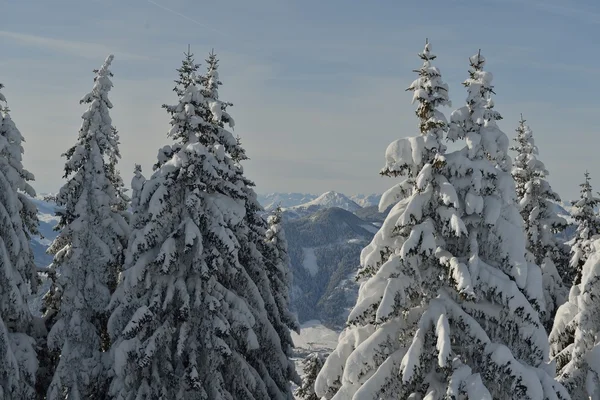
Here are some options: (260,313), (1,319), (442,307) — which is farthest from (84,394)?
(442,307)

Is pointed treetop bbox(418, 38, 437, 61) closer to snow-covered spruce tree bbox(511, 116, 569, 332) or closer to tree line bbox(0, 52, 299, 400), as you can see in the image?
tree line bbox(0, 52, 299, 400)

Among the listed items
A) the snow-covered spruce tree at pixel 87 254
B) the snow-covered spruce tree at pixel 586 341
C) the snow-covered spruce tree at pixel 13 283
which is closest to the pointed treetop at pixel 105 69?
the snow-covered spruce tree at pixel 87 254

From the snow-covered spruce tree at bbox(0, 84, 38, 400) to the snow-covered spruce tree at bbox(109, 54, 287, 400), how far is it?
301 centimetres

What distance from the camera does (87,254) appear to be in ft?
73.9

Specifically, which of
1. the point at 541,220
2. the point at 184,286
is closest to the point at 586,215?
the point at 541,220

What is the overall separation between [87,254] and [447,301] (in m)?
14.7

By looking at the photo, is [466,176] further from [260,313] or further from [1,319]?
[1,319]

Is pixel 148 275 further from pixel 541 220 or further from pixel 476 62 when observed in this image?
pixel 541 220

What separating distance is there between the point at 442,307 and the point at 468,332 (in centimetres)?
71

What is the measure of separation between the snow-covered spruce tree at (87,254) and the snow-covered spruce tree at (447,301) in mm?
11715

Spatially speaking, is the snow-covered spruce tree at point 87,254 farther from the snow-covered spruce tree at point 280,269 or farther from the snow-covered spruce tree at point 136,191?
the snow-covered spruce tree at point 280,269

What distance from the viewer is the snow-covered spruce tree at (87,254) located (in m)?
21.8

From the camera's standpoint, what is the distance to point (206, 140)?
20.8 metres

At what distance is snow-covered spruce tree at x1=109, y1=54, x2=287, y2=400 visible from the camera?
61.8 feet
